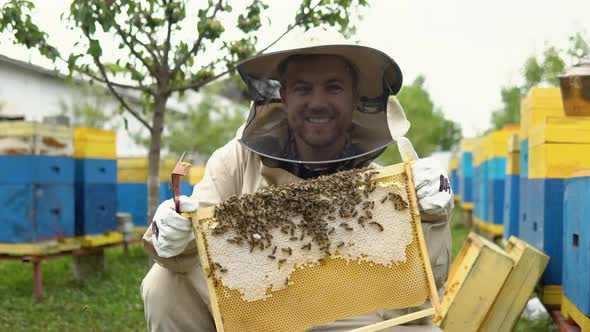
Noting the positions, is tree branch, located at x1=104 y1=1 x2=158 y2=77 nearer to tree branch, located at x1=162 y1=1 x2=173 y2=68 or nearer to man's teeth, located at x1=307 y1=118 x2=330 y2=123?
tree branch, located at x1=162 y1=1 x2=173 y2=68

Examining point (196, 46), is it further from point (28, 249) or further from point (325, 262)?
point (325, 262)

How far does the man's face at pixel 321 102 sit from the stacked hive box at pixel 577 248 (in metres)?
1.20

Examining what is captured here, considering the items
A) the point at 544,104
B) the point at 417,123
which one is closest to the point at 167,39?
the point at 544,104

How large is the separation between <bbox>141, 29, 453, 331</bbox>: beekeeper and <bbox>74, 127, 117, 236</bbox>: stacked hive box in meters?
4.19

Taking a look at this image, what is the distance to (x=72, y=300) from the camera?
593cm

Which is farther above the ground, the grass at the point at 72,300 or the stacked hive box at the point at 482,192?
the stacked hive box at the point at 482,192

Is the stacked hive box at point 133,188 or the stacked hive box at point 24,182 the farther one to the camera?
the stacked hive box at point 133,188

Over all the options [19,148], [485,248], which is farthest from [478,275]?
[19,148]

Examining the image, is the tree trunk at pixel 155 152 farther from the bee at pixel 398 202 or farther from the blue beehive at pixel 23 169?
the bee at pixel 398 202

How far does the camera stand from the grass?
16.5 feet

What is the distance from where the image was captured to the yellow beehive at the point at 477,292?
3615mm

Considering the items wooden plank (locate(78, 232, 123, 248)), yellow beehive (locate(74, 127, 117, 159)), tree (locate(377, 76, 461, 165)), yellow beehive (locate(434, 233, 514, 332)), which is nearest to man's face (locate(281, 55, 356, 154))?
yellow beehive (locate(434, 233, 514, 332))

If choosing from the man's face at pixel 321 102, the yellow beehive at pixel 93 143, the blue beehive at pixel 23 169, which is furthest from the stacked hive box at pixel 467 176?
the man's face at pixel 321 102

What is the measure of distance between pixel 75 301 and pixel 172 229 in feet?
13.8
